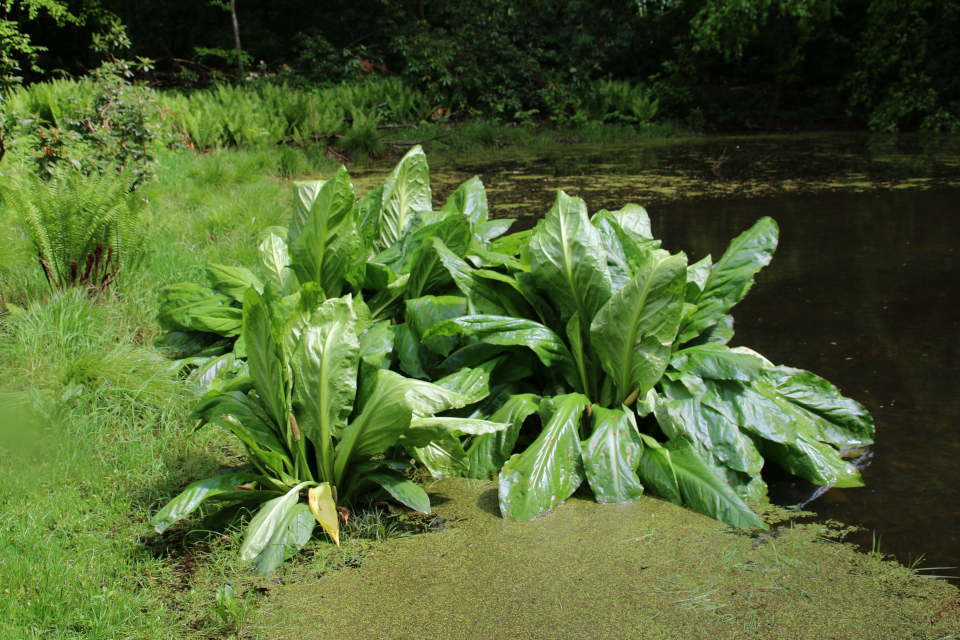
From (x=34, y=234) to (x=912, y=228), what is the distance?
5.69 metres

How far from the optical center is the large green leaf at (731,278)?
2451mm

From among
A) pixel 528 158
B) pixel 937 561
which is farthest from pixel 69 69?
pixel 937 561

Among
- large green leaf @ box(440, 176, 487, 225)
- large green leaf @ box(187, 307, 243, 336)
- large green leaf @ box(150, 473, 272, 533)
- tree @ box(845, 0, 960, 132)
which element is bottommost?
large green leaf @ box(150, 473, 272, 533)

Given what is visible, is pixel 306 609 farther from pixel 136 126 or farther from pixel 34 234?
pixel 136 126

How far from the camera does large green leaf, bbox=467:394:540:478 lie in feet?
7.34

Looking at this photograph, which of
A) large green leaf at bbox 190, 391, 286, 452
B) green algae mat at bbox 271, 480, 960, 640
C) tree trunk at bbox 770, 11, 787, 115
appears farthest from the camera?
tree trunk at bbox 770, 11, 787, 115

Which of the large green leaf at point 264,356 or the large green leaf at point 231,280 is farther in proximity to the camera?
the large green leaf at point 231,280

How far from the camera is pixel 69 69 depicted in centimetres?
1875

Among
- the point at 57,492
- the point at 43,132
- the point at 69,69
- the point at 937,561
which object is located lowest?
the point at 937,561

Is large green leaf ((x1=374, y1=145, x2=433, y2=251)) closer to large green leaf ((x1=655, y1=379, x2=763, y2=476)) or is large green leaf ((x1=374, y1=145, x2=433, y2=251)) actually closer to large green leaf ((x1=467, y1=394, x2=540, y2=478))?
large green leaf ((x1=467, y1=394, x2=540, y2=478))

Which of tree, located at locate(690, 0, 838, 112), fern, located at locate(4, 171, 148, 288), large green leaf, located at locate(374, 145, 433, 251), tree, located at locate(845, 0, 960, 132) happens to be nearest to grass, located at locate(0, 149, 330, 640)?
fern, located at locate(4, 171, 148, 288)

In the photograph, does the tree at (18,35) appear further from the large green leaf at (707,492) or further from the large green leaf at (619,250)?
the large green leaf at (707,492)

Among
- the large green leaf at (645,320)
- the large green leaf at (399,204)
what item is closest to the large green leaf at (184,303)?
the large green leaf at (399,204)

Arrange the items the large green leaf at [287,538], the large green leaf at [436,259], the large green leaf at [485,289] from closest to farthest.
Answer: the large green leaf at [287,538] → the large green leaf at [485,289] → the large green leaf at [436,259]
